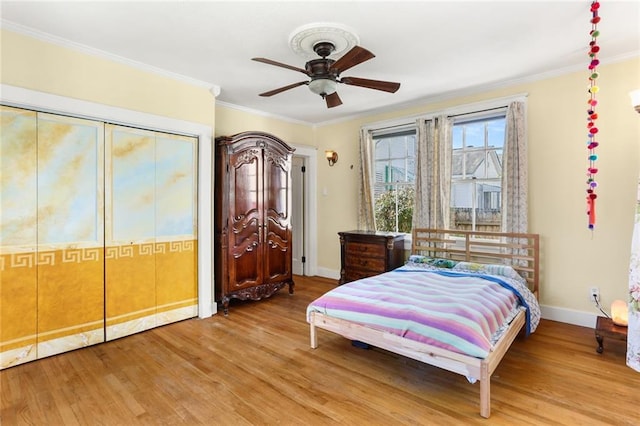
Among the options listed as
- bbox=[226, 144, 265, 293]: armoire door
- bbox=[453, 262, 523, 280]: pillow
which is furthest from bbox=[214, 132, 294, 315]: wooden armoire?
bbox=[453, 262, 523, 280]: pillow

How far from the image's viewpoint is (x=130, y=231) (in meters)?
3.28

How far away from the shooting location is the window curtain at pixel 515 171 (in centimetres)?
368

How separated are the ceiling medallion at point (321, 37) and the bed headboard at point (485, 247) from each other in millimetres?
2573

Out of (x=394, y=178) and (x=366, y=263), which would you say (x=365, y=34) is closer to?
(x=394, y=178)

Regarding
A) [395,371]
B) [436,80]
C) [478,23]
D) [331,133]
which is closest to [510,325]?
[395,371]

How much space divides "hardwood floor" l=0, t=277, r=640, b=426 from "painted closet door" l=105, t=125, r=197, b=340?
36 cm

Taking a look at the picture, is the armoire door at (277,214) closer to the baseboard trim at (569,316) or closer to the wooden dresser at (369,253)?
the wooden dresser at (369,253)

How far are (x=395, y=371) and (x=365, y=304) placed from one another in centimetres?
55

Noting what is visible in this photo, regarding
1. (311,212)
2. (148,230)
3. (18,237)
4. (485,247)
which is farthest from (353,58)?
(311,212)

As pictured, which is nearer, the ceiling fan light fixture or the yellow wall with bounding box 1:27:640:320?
the ceiling fan light fixture

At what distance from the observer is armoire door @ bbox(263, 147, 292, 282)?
4.36m

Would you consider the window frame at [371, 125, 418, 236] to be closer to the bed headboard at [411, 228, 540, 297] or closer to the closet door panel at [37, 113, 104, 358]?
the bed headboard at [411, 228, 540, 297]

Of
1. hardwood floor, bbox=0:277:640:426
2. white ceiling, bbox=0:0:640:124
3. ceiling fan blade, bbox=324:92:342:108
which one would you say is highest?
white ceiling, bbox=0:0:640:124

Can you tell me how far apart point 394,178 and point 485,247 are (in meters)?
1.62
